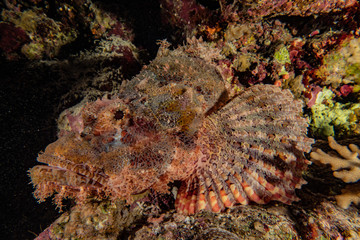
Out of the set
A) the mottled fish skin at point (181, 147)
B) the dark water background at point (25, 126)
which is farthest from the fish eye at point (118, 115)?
the dark water background at point (25, 126)

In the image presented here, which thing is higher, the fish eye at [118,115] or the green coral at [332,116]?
the green coral at [332,116]

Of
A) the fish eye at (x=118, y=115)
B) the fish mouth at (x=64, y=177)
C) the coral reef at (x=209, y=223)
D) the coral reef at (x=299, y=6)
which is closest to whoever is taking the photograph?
the coral reef at (x=209, y=223)

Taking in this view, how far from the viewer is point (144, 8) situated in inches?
259

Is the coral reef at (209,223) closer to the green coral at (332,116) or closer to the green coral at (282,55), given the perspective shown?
the green coral at (332,116)

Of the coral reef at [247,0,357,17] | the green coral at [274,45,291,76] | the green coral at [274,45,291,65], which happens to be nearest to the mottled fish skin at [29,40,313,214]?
the green coral at [274,45,291,76]

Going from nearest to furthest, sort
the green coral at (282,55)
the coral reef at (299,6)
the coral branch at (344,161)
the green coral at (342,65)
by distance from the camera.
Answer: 1. the coral branch at (344,161)
2. the coral reef at (299,6)
3. the green coral at (342,65)
4. the green coral at (282,55)

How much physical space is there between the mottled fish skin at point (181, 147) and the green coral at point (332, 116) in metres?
0.88

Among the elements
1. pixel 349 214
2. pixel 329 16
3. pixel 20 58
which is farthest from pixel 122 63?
pixel 349 214

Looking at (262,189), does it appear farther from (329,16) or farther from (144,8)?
(144,8)

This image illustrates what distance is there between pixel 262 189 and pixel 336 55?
345 cm

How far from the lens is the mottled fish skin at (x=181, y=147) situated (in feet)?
8.15

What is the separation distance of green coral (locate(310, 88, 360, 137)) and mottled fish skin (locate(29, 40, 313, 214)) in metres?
0.88

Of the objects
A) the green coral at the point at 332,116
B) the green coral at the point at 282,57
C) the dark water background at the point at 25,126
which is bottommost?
the dark water background at the point at 25,126

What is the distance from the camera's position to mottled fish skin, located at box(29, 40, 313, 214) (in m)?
2.48
